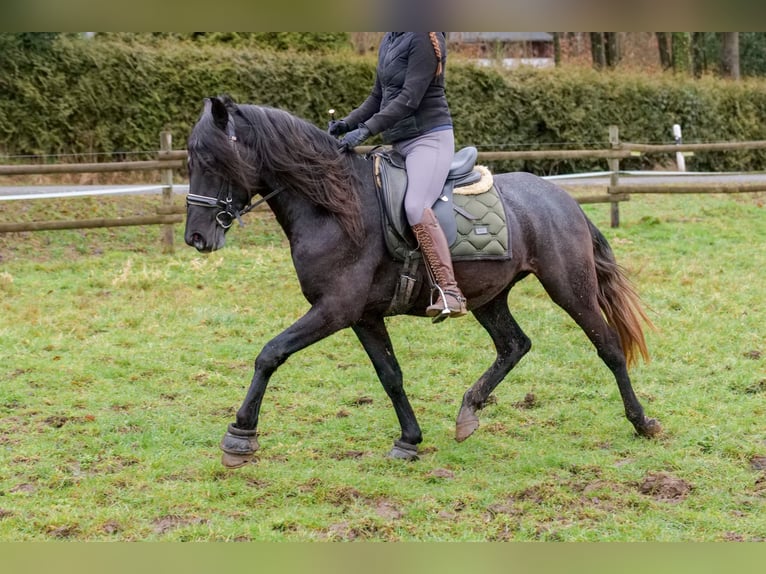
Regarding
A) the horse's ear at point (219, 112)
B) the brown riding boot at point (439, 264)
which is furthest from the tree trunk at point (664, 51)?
the horse's ear at point (219, 112)

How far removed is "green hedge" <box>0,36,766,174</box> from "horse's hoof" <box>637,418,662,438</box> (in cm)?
1200

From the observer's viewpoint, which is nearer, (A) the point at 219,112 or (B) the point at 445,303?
(A) the point at 219,112

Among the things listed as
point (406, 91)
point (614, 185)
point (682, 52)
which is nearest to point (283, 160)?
point (406, 91)

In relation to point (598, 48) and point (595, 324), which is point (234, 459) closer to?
point (595, 324)

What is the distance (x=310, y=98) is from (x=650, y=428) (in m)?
14.6

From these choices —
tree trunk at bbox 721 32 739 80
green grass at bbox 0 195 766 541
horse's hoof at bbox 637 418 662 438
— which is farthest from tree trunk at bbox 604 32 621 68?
horse's hoof at bbox 637 418 662 438

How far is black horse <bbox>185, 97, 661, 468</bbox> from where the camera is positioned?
4711 mm

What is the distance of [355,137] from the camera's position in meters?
4.95

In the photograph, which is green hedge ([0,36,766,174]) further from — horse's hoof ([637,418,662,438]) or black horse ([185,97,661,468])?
horse's hoof ([637,418,662,438])

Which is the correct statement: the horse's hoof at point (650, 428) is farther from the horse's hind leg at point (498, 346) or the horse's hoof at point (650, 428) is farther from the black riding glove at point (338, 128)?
the black riding glove at point (338, 128)

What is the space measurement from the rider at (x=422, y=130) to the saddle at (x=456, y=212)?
8 cm

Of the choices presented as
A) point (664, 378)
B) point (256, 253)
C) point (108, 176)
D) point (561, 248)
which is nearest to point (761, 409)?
point (664, 378)

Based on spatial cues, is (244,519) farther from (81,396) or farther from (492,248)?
Answer: (81,396)

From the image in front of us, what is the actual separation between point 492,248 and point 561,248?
52cm
